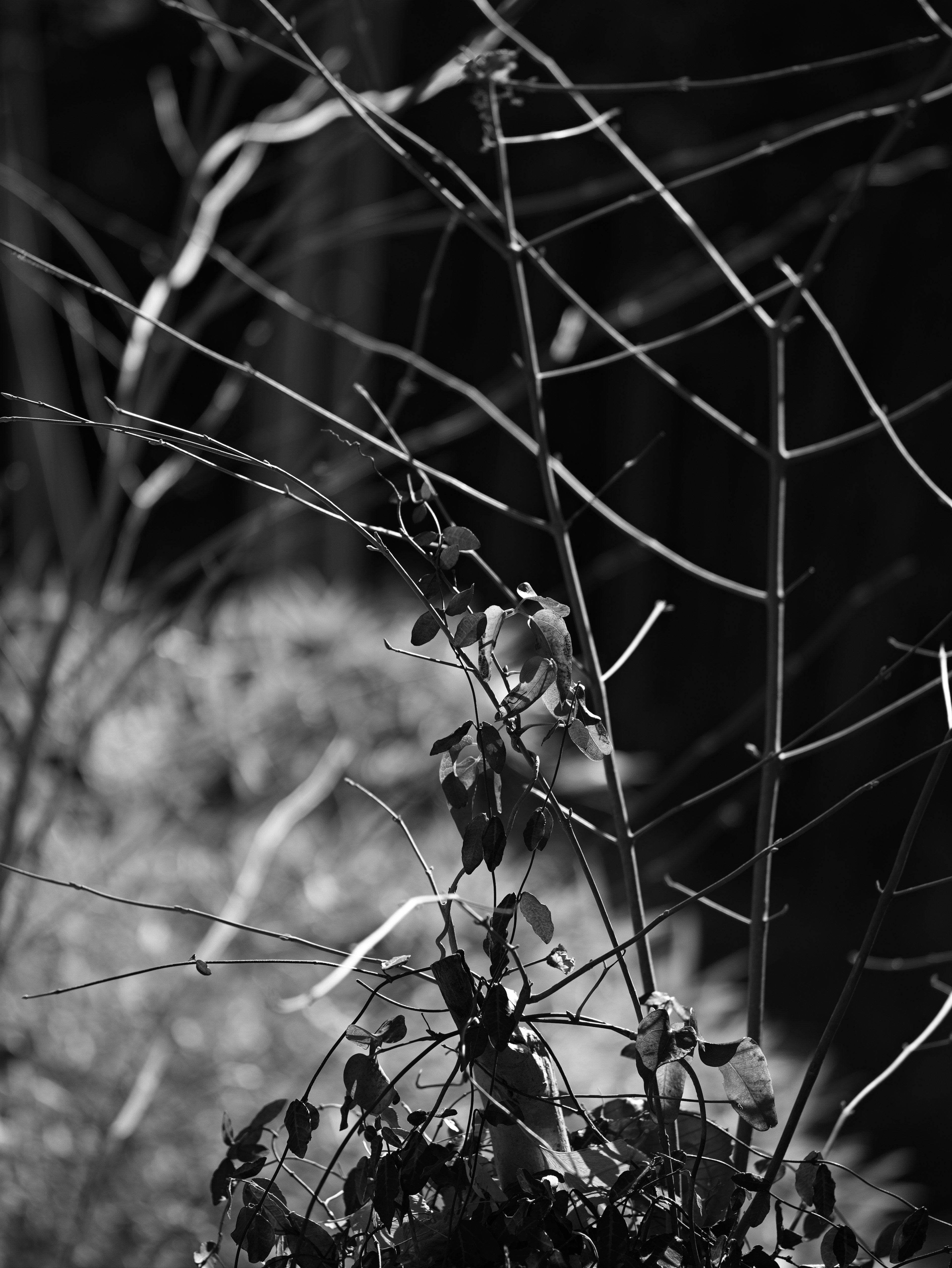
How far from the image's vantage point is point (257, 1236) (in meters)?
0.44

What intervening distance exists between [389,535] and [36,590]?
9.00 feet

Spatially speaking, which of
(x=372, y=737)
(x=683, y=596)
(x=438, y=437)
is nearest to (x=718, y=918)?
(x=683, y=596)

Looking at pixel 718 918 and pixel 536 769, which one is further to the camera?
pixel 718 918

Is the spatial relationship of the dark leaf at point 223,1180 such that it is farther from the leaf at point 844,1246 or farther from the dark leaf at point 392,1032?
the leaf at point 844,1246

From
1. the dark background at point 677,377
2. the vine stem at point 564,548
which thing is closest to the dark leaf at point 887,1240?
the vine stem at point 564,548

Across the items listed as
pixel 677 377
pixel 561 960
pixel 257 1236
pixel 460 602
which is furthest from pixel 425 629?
pixel 677 377

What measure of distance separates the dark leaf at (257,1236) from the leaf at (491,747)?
7.4 inches

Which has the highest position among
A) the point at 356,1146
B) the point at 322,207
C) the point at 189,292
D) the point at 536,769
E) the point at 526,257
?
the point at 189,292

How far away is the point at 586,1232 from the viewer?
433 millimetres

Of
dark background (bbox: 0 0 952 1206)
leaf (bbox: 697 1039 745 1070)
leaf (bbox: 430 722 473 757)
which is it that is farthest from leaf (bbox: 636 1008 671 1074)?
dark background (bbox: 0 0 952 1206)

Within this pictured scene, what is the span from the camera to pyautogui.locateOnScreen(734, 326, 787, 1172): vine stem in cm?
54

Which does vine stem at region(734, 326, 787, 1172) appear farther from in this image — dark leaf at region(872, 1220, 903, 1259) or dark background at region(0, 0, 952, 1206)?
dark background at region(0, 0, 952, 1206)

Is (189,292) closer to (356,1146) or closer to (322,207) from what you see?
(322,207)

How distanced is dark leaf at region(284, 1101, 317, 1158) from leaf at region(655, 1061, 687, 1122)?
0.12 m
